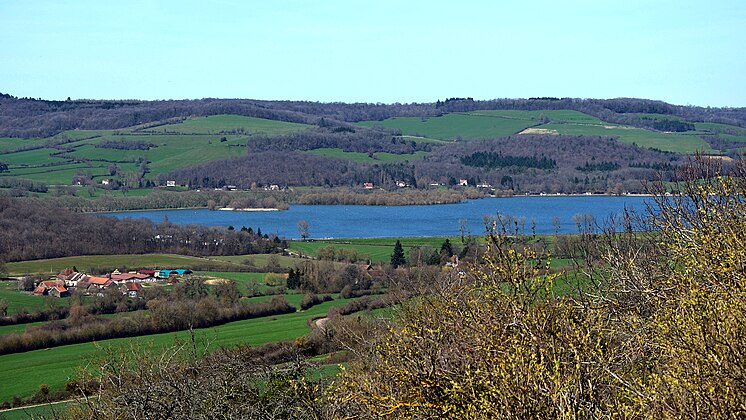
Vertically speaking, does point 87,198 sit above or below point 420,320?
below

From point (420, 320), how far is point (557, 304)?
5.65 feet

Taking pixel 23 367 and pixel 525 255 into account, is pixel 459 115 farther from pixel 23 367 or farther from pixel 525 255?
pixel 525 255

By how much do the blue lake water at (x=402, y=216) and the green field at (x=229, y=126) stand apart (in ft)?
117

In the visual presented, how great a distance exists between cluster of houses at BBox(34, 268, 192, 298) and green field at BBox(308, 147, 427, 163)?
234 ft

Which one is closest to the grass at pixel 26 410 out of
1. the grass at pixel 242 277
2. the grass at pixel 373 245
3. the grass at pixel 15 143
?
the grass at pixel 242 277

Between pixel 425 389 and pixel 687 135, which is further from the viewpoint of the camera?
pixel 687 135

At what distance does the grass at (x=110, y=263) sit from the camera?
156ft

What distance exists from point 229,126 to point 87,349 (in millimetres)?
105213

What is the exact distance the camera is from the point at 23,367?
89.9 feet

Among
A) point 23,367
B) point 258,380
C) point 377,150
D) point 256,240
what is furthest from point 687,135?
point 258,380

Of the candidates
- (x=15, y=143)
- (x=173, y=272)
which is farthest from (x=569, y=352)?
(x=15, y=143)

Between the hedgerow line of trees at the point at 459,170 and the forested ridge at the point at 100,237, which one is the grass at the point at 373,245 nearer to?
the forested ridge at the point at 100,237

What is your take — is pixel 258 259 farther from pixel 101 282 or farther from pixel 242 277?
pixel 101 282

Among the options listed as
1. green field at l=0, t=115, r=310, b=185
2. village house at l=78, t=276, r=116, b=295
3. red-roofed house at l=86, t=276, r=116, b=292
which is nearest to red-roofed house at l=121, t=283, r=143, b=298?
village house at l=78, t=276, r=116, b=295
